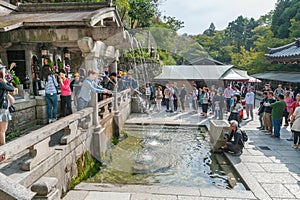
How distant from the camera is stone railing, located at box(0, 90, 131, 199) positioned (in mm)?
3141

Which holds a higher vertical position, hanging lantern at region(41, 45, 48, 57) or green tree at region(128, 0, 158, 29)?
green tree at region(128, 0, 158, 29)

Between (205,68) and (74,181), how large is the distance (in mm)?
15784

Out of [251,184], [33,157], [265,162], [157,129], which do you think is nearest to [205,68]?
[157,129]

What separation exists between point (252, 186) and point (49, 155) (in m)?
4.63

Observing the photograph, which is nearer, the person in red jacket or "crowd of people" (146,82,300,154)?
the person in red jacket

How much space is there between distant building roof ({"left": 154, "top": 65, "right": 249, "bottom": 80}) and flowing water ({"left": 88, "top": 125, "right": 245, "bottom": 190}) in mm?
7421

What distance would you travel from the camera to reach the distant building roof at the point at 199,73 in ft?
55.5

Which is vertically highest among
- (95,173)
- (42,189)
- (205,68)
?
(205,68)

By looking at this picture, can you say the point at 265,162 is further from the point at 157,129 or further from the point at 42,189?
the point at 42,189

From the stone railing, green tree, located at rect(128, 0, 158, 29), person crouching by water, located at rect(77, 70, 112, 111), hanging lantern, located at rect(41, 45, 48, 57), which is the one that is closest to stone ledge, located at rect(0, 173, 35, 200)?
the stone railing

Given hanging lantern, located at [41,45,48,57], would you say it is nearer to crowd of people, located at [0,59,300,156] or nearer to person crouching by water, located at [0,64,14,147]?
crowd of people, located at [0,59,300,156]

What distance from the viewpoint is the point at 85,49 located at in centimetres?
707

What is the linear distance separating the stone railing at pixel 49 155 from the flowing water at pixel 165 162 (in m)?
0.91

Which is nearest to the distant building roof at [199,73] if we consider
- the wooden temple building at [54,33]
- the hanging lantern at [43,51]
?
the wooden temple building at [54,33]
